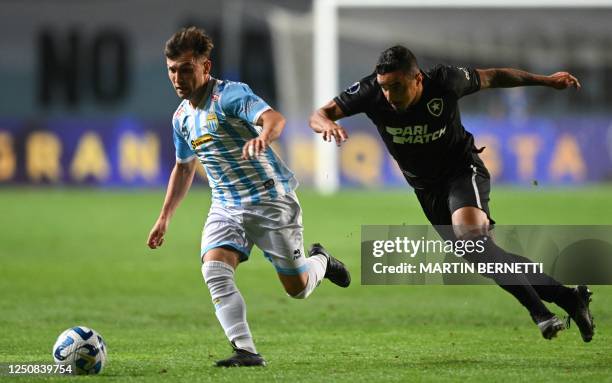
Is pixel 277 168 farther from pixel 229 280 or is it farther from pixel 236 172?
pixel 229 280

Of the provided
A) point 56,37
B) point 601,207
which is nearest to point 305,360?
point 601,207

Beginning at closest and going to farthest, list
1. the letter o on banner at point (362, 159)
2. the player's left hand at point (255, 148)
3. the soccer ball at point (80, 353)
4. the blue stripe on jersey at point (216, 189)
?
the player's left hand at point (255, 148) → the soccer ball at point (80, 353) → the blue stripe on jersey at point (216, 189) → the letter o on banner at point (362, 159)

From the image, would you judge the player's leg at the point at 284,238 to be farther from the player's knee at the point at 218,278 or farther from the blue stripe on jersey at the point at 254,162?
the player's knee at the point at 218,278

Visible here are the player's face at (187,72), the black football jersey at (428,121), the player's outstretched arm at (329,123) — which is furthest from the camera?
the black football jersey at (428,121)

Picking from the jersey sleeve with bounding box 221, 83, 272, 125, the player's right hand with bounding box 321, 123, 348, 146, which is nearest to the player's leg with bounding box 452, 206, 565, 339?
the player's right hand with bounding box 321, 123, 348, 146

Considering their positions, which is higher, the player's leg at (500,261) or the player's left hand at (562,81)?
the player's left hand at (562,81)

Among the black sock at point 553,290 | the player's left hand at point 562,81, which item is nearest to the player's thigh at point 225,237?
the black sock at point 553,290

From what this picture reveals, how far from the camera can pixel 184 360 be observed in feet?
23.4

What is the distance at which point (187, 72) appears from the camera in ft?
22.0

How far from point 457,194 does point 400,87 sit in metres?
0.84

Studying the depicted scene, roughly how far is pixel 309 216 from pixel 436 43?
9.04 meters

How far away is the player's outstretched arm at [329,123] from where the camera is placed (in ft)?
21.5

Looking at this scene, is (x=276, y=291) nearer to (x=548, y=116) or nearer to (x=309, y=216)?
(x=309, y=216)

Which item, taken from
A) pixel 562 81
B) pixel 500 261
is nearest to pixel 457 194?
pixel 500 261
